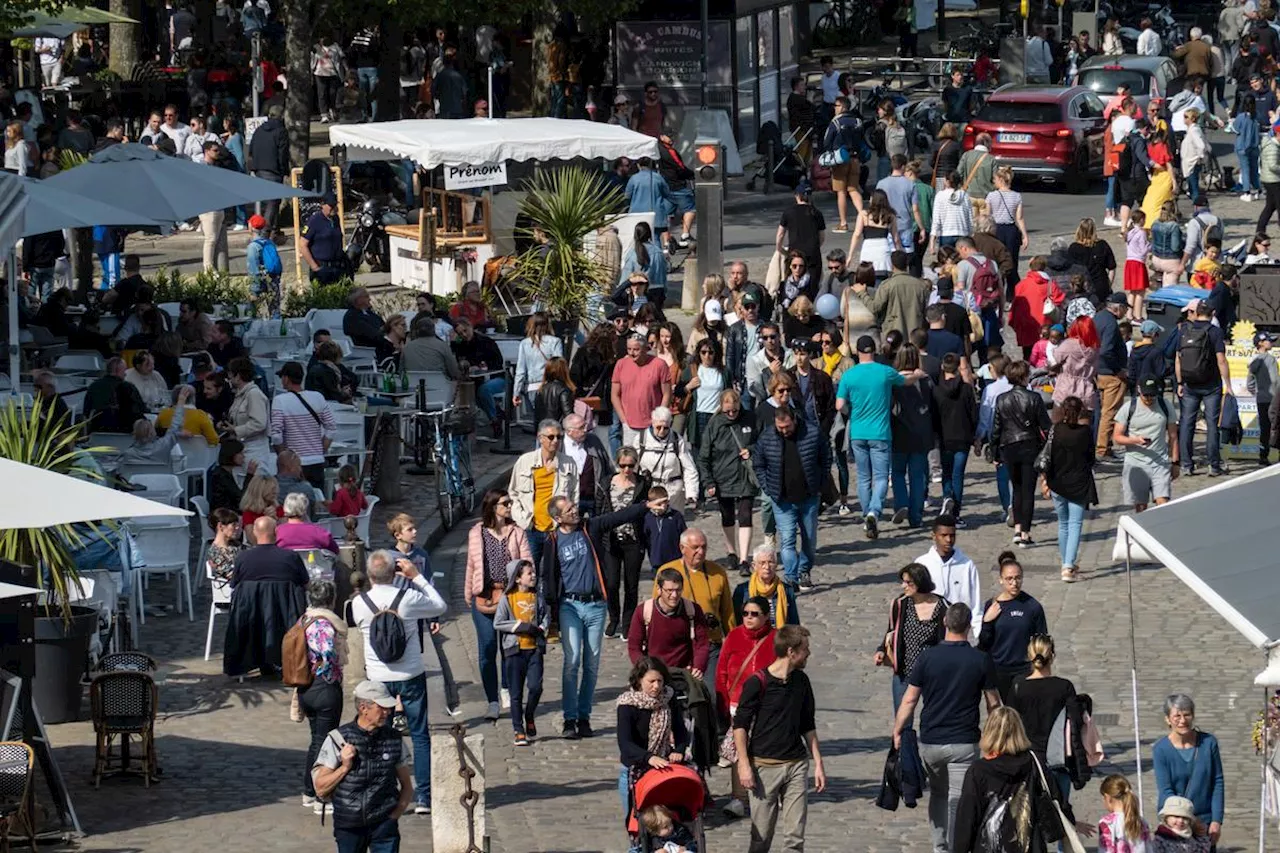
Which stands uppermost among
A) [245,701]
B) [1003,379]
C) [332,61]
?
[332,61]

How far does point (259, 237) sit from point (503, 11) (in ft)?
39.4

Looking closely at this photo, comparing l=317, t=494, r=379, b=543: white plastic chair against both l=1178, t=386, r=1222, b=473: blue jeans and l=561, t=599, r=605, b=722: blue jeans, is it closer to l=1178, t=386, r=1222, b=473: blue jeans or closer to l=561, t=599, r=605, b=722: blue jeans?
l=561, t=599, r=605, b=722: blue jeans

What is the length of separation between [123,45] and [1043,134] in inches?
639

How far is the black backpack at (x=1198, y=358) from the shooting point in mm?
21438

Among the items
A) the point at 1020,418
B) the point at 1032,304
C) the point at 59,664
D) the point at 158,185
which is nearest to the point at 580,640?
the point at 59,664

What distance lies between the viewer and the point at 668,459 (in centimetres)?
1855

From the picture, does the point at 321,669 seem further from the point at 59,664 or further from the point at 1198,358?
the point at 1198,358

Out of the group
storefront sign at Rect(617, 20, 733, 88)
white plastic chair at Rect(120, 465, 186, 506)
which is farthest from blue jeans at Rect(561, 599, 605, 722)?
storefront sign at Rect(617, 20, 733, 88)

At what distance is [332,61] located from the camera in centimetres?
4297

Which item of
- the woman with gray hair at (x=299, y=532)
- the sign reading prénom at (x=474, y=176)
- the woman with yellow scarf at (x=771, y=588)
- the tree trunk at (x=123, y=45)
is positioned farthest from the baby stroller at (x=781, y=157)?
the woman with yellow scarf at (x=771, y=588)

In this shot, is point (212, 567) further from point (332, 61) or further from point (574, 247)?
point (332, 61)

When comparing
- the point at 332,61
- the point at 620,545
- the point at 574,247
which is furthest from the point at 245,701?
the point at 332,61

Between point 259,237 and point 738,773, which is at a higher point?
point 259,237

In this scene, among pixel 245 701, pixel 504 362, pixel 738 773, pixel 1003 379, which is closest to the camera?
pixel 738 773
